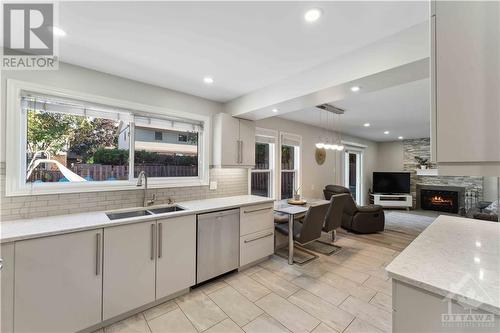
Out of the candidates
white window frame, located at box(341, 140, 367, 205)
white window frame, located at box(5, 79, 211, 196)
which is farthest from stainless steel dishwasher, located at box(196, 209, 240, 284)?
white window frame, located at box(341, 140, 367, 205)

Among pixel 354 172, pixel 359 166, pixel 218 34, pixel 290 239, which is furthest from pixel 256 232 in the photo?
pixel 359 166

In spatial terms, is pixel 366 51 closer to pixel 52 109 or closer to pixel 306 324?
pixel 306 324

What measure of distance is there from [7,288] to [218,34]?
251 cm

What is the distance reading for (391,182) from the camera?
7.65 m

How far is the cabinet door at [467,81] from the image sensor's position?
865mm

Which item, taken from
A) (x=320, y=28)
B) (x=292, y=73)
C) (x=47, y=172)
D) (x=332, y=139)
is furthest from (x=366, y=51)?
(x=332, y=139)

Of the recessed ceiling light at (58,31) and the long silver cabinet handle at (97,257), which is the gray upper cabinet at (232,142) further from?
the recessed ceiling light at (58,31)

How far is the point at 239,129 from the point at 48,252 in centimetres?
265

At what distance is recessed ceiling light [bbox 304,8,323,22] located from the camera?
1.50m

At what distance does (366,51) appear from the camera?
1914 millimetres

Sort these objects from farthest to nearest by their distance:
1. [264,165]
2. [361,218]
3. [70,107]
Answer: [361,218] < [264,165] < [70,107]

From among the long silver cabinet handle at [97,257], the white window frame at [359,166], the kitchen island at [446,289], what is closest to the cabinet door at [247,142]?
the long silver cabinet handle at [97,257]

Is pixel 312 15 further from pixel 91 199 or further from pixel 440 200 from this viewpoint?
pixel 440 200

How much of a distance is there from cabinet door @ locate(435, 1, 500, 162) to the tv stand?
756 centimetres
